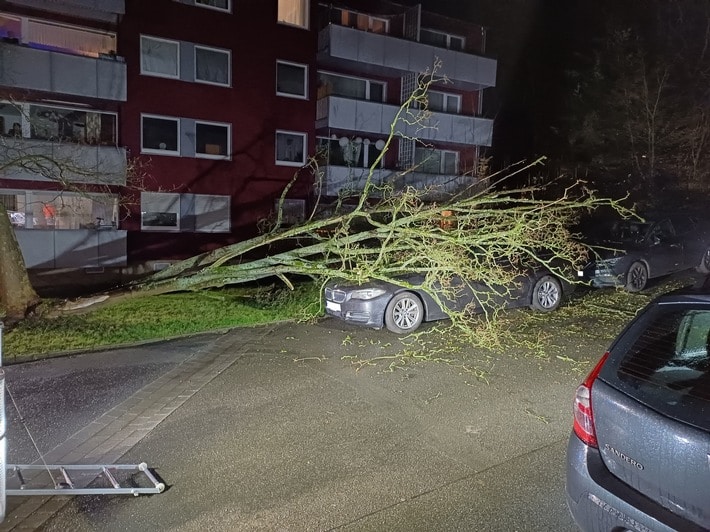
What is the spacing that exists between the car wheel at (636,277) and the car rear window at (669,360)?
9336 millimetres

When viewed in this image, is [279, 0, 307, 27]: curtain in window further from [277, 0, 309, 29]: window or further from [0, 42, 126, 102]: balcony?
[0, 42, 126, 102]: balcony

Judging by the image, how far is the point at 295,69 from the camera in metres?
21.3

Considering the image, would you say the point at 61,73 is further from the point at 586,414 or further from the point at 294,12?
the point at 586,414

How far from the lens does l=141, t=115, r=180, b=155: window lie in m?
18.5

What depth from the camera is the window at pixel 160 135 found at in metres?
18.5

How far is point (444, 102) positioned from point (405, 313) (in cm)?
1947

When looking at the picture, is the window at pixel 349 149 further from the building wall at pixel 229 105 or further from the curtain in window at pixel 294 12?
the curtain in window at pixel 294 12

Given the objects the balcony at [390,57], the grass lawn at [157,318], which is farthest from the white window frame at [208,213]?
the grass lawn at [157,318]

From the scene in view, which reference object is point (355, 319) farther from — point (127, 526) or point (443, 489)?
point (127, 526)

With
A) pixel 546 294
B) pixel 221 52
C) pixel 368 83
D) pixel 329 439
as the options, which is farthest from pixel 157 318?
pixel 368 83

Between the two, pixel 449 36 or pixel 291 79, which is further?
pixel 449 36

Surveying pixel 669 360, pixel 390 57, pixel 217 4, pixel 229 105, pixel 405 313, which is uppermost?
pixel 217 4

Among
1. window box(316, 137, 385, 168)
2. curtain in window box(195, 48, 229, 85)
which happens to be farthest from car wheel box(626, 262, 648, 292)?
curtain in window box(195, 48, 229, 85)

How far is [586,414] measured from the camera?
291 cm
